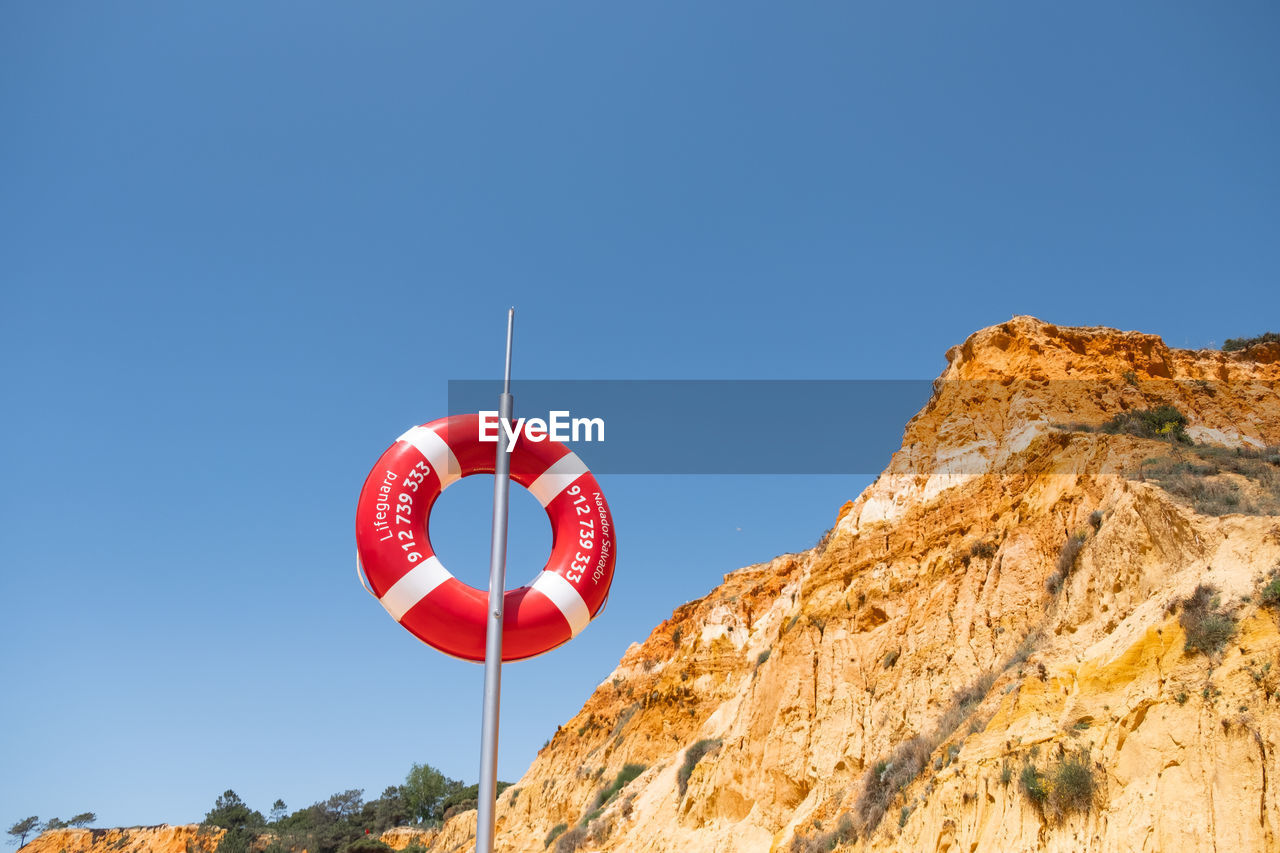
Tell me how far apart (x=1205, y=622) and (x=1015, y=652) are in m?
4.78

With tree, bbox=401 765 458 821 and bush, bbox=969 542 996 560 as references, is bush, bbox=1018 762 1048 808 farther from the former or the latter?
tree, bbox=401 765 458 821

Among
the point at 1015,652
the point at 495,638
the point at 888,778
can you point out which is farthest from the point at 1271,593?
the point at 495,638

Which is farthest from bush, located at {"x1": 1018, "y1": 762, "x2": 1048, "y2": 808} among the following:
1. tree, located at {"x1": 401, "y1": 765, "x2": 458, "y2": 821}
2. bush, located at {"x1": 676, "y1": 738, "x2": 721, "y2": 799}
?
tree, located at {"x1": 401, "y1": 765, "x2": 458, "y2": 821}

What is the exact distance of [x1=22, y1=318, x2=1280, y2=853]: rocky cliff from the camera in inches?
372

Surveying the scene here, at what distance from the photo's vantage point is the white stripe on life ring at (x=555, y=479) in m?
6.73

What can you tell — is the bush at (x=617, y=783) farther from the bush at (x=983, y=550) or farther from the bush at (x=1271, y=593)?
the bush at (x=1271, y=593)

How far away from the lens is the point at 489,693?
5582 mm

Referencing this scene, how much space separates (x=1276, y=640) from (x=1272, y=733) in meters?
1.13

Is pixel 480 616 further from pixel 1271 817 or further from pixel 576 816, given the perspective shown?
pixel 576 816

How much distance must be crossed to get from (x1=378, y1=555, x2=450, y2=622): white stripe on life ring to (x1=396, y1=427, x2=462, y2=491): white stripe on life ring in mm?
701

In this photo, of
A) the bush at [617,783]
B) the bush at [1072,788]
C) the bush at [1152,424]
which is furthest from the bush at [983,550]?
the bush at [617,783]

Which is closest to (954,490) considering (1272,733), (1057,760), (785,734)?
(785,734)

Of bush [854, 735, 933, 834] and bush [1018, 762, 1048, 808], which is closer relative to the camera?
bush [1018, 762, 1048, 808]

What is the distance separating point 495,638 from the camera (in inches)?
226
